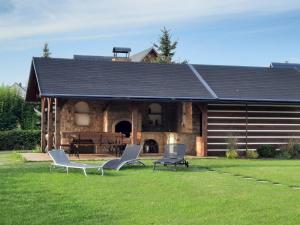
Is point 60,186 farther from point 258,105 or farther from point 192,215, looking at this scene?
point 258,105

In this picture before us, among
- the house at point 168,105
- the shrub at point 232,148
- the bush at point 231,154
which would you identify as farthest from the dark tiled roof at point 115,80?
the bush at point 231,154

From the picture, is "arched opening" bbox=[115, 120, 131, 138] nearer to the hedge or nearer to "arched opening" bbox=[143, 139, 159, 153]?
"arched opening" bbox=[143, 139, 159, 153]

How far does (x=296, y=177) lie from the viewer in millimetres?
15398

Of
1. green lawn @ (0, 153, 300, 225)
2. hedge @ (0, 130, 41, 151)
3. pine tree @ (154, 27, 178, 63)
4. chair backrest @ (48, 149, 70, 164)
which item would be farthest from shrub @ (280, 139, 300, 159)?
pine tree @ (154, 27, 178, 63)

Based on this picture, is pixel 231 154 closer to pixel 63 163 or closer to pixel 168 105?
pixel 168 105

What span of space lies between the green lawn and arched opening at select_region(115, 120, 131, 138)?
10862 millimetres

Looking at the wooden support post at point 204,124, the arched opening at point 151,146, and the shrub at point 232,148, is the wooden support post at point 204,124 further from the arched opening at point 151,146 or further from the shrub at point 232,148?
the arched opening at point 151,146

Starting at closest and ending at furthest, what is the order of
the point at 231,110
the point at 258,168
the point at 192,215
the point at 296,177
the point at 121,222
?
the point at 121,222, the point at 192,215, the point at 296,177, the point at 258,168, the point at 231,110

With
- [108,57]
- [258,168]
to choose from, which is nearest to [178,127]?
[258,168]

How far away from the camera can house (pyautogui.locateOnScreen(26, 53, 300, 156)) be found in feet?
77.9

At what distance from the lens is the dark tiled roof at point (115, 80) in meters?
23.2

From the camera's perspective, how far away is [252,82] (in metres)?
27.3

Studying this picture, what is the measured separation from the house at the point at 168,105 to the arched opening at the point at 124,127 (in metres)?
0.05

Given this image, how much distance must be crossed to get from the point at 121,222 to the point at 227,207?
7.66 ft
